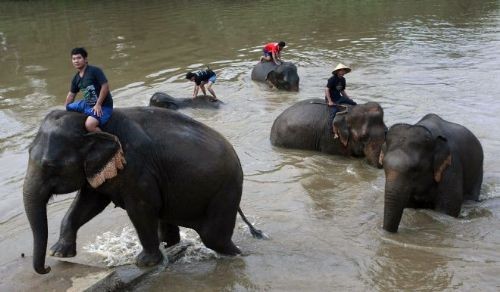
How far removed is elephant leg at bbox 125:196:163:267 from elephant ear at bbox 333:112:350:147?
4.01m

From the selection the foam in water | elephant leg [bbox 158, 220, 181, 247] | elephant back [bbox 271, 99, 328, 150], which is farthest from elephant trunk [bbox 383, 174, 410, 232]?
elephant back [bbox 271, 99, 328, 150]

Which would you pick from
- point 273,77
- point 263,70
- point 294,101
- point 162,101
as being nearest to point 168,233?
point 162,101

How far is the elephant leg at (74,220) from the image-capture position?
15.0ft

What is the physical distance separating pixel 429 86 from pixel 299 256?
25.8 ft

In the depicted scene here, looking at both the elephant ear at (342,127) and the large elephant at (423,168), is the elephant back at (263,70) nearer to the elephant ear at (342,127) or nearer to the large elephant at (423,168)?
the elephant ear at (342,127)

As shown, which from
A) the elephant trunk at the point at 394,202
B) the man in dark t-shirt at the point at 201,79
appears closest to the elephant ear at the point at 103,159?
the elephant trunk at the point at 394,202

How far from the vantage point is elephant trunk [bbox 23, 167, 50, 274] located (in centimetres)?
393

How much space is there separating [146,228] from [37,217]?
2.55 ft

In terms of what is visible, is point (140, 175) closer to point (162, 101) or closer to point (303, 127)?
point (303, 127)

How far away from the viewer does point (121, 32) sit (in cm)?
2103

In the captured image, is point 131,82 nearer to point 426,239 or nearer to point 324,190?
point 324,190

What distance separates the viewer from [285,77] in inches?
483

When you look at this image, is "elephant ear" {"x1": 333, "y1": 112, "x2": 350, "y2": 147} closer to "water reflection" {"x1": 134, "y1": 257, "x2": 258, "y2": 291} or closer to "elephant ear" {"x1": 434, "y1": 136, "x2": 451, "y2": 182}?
"elephant ear" {"x1": 434, "y1": 136, "x2": 451, "y2": 182}

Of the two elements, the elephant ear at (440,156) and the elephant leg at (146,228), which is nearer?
the elephant leg at (146,228)
